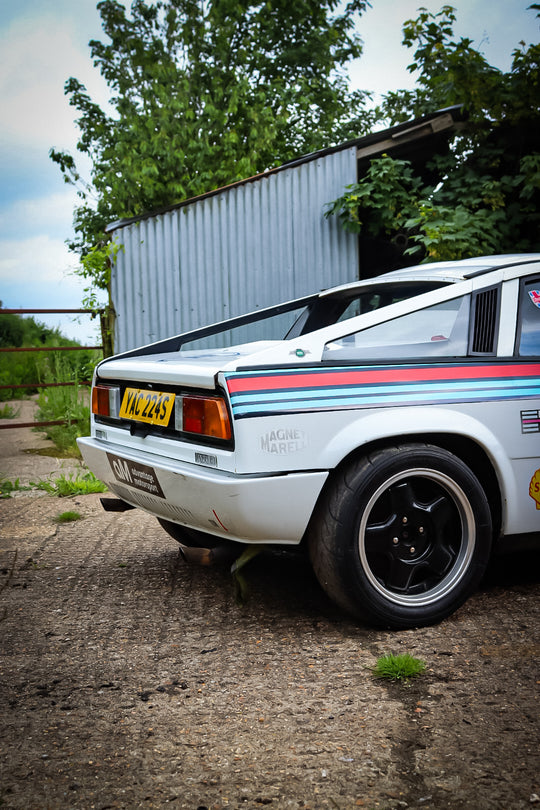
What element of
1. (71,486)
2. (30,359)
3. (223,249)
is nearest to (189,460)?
(71,486)

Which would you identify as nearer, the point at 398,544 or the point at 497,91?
the point at 398,544

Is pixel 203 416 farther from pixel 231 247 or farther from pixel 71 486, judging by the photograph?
pixel 231 247

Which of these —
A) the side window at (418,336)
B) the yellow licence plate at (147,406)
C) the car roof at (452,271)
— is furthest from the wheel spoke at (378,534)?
the car roof at (452,271)

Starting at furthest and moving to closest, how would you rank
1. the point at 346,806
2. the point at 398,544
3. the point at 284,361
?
1. the point at 398,544
2. the point at 284,361
3. the point at 346,806

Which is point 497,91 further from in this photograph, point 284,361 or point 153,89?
point 153,89

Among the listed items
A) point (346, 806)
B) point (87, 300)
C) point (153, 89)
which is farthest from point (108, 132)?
point (346, 806)

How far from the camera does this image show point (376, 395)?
2.88 metres

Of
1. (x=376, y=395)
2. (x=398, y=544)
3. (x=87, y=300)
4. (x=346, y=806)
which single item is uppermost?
(x=87, y=300)

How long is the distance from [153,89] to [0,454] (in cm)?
1247

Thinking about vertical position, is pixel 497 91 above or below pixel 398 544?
above

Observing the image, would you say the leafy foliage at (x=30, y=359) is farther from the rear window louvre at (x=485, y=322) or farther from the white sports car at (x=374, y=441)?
the rear window louvre at (x=485, y=322)

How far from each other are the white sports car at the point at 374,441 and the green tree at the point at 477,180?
14.4 feet

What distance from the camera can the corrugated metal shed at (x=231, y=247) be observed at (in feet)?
26.2

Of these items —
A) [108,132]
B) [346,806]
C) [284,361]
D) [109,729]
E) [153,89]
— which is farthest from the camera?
[108,132]
